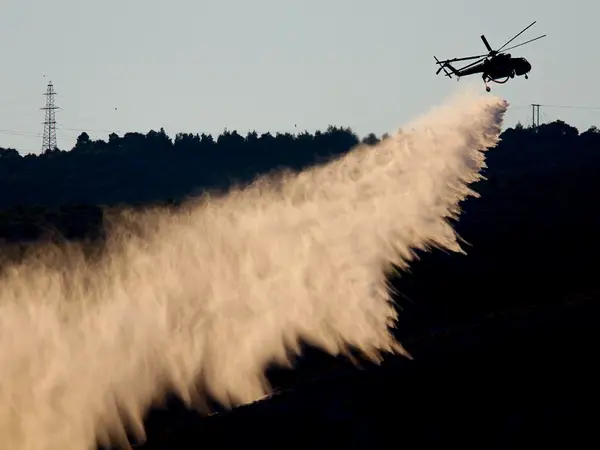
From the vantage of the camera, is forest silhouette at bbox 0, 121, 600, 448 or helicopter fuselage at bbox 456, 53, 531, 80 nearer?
forest silhouette at bbox 0, 121, 600, 448

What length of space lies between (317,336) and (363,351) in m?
4.57

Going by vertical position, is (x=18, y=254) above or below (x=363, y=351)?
above

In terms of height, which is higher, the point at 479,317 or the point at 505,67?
the point at 505,67

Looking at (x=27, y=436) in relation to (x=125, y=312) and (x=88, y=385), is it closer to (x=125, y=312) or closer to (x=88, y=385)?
(x=88, y=385)

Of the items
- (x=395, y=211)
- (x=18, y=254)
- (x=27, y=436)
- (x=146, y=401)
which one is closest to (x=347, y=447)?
(x=27, y=436)

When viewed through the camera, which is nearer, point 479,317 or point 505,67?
point 505,67

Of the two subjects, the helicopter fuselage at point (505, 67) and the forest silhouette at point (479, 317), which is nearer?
the forest silhouette at point (479, 317)

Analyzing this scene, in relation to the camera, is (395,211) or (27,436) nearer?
(27,436)

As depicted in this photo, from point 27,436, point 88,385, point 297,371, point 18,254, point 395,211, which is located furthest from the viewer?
point 18,254

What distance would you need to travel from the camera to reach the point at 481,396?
200 feet

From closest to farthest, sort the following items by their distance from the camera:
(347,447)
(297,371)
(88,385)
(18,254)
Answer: (347,447)
(88,385)
(297,371)
(18,254)

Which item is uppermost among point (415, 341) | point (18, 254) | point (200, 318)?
point (18, 254)

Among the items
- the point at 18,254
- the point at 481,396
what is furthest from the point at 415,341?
the point at 18,254

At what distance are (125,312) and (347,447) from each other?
21804mm
